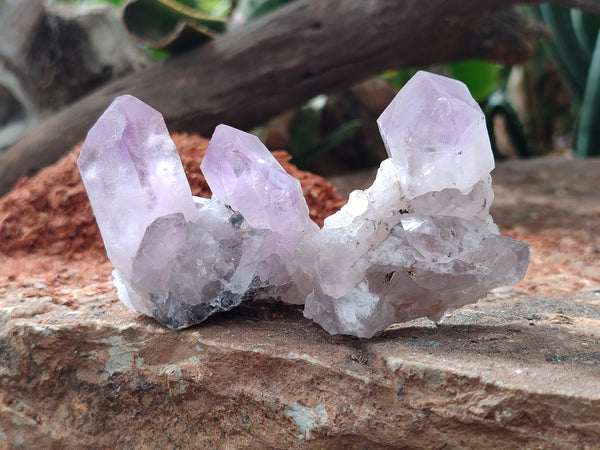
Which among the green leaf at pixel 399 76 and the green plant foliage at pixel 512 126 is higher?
the green leaf at pixel 399 76

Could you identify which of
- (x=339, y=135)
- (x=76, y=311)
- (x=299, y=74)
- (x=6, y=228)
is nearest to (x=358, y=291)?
(x=76, y=311)

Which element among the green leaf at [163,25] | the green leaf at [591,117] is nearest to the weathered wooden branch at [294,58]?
the green leaf at [163,25]

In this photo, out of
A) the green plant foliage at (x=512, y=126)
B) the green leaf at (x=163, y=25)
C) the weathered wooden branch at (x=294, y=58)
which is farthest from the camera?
the green plant foliage at (x=512, y=126)

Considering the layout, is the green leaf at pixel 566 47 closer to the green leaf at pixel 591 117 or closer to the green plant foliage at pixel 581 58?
the green plant foliage at pixel 581 58

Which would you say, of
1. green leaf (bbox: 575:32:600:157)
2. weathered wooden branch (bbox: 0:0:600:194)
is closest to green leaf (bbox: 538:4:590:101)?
green leaf (bbox: 575:32:600:157)

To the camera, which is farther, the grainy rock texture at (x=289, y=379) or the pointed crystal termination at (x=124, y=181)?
the pointed crystal termination at (x=124, y=181)

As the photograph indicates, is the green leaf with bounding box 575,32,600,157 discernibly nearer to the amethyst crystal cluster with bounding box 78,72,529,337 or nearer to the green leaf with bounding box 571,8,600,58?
the green leaf with bounding box 571,8,600,58
